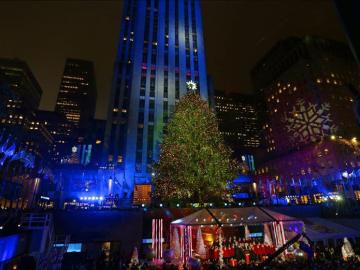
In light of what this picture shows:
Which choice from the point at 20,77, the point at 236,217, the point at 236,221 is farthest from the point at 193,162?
the point at 20,77

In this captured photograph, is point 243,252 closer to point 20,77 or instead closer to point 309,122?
point 309,122

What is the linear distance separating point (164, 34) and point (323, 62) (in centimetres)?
4912

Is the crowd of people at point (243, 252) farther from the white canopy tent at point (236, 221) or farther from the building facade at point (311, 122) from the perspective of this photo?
the building facade at point (311, 122)

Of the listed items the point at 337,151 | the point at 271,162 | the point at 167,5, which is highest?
the point at 167,5

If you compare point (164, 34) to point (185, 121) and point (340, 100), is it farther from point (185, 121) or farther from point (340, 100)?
point (340, 100)

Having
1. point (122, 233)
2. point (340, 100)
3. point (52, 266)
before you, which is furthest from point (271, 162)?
point (52, 266)

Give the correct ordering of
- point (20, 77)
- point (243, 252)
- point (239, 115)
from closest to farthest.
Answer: point (243, 252) → point (20, 77) → point (239, 115)

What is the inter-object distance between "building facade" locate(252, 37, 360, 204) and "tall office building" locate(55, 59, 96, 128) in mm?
143696

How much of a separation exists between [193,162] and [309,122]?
138 feet

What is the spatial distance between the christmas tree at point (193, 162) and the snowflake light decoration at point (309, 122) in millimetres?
36313

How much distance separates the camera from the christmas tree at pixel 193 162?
2306cm

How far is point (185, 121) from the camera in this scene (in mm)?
25078

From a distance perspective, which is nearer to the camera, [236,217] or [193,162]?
[236,217]

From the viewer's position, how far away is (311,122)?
172 feet
